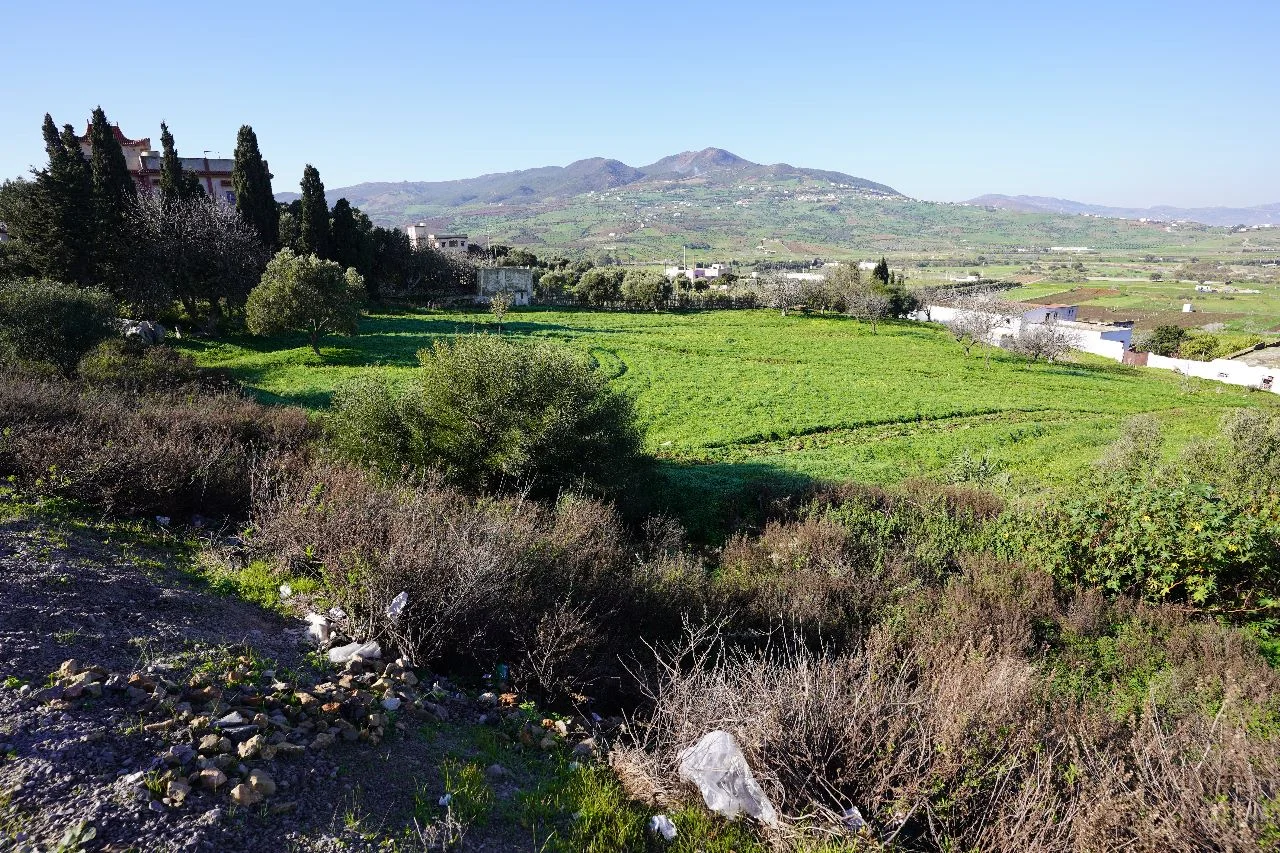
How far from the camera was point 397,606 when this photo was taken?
6.93 meters

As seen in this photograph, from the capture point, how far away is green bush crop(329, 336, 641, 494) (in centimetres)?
1252

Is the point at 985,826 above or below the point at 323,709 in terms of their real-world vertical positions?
below

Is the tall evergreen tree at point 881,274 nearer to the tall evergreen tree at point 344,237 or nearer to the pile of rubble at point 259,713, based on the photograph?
the tall evergreen tree at point 344,237

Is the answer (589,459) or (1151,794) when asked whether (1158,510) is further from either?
(589,459)

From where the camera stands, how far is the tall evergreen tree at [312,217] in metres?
44.2

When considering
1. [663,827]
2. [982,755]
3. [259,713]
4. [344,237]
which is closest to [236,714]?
[259,713]

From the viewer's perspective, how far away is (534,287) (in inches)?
2569

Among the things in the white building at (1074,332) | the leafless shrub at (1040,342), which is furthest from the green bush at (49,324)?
the leafless shrub at (1040,342)

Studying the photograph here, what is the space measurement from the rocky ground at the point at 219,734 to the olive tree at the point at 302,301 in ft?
77.4

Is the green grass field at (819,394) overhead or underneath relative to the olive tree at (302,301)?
underneath

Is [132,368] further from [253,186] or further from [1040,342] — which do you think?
[1040,342]

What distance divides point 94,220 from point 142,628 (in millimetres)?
31091

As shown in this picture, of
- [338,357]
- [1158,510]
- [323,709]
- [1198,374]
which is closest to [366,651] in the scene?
[323,709]

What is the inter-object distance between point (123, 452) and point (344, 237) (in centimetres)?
4448
